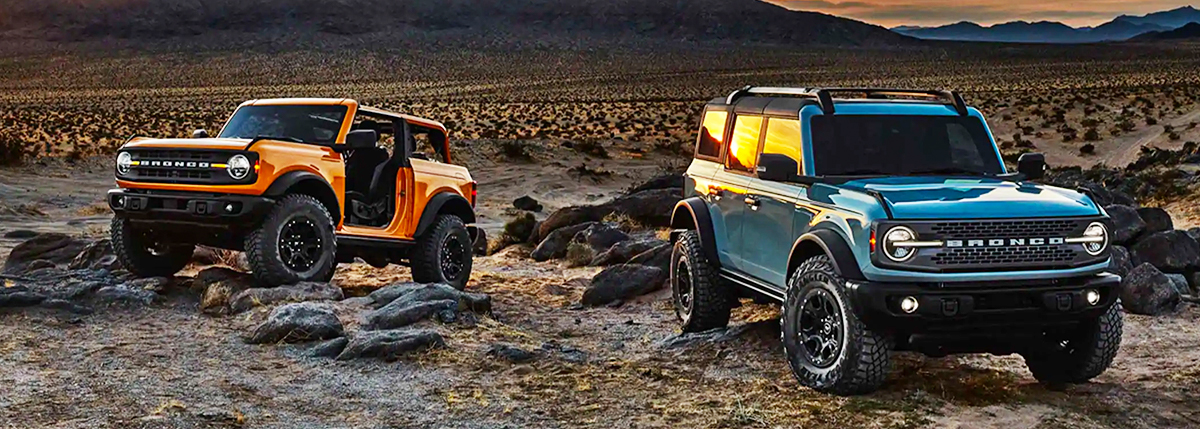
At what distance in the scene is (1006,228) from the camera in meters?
7.46

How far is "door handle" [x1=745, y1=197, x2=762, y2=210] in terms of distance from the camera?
30.0ft

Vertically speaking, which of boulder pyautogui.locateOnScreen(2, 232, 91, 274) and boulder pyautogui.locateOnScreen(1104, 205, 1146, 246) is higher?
boulder pyautogui.locateOnScreen(1104, 205, 1146, 246)

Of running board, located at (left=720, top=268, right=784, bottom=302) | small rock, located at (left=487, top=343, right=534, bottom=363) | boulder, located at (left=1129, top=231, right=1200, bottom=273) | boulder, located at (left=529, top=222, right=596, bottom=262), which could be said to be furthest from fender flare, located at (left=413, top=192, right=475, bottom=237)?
boulder, located at (left=1129, top=231, right=1200, bottom=273)

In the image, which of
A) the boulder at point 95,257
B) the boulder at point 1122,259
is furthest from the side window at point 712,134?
the boulder at point 95,257

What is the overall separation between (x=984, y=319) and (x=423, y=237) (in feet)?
24.9

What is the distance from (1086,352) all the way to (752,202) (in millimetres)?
2454

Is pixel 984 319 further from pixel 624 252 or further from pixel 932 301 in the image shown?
pixel 624 252

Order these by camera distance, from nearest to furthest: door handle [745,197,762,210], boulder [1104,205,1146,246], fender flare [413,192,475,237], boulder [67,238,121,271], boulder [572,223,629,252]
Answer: door handle [745,197,762,210], boulder [1104,205,1146,246], fender flare [413,192,475,237], boulder [67,238,121,271], boulder [572,223,629,252]

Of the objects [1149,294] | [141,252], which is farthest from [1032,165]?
[141,252]

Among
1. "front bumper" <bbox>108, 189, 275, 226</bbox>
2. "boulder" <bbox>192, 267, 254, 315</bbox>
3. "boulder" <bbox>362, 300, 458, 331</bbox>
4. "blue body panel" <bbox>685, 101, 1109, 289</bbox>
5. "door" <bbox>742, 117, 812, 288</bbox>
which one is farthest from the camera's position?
"boulder" <bbox>192, 267, 254, 315</bbox>

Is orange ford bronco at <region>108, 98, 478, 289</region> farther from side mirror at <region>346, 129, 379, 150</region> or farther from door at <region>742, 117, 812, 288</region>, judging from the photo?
door at <region>742, 117, 812, 288</region>

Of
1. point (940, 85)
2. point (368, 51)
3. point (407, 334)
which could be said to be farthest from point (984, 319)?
point (368, 51)

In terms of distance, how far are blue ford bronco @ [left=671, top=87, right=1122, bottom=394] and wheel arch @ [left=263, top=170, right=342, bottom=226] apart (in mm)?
4031

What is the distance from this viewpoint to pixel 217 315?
11633mm
